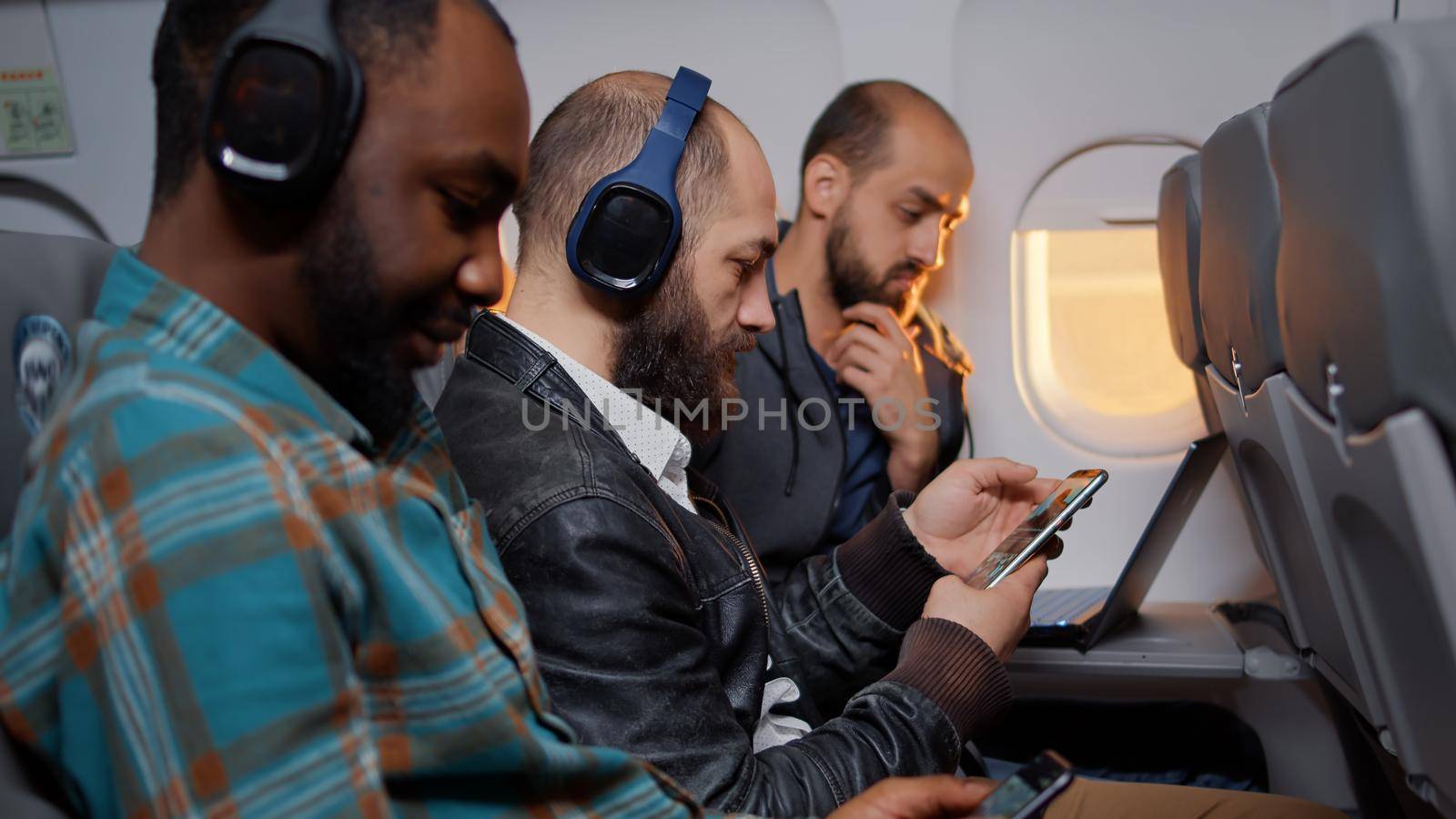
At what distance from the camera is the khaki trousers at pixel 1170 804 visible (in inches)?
58.2

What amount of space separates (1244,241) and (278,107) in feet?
3.46

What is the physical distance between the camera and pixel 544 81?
2.55 meters

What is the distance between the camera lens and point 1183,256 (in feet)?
5.86

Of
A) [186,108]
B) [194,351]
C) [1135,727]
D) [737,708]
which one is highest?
[186,108]

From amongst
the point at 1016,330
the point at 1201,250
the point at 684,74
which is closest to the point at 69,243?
the point at 684,74

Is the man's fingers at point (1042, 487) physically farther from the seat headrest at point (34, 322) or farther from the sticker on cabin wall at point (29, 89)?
the sticker on cabin wall at point (29, 89)

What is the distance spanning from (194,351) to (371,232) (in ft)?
0.47

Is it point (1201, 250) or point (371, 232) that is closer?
point (371, 232)

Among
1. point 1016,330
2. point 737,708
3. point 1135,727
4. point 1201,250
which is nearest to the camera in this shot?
point 737,708

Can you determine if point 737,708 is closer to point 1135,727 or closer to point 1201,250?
→ point 1201,250

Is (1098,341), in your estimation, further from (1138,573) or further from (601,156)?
(601,156)

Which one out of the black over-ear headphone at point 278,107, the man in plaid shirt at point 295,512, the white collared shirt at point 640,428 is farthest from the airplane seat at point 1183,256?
the black over-ear headphone at point 278,107

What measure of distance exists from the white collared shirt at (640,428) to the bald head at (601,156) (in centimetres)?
13

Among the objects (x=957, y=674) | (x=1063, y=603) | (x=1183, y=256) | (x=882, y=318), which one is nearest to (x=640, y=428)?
(x=957, y=674)
